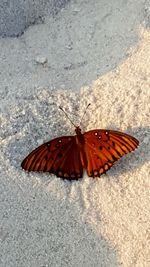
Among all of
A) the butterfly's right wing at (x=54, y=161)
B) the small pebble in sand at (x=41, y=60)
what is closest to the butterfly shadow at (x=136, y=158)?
the butterfly's right wing at (x=54, y=161)

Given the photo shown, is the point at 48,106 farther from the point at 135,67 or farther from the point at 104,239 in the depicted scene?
the point at 104,239

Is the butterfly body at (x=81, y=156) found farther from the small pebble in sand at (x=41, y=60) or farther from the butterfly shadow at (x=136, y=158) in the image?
the small pebble in sand at (x=41, y=60)

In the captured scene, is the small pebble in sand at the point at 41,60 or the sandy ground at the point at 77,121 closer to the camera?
the sandy ground at the point at 77,121

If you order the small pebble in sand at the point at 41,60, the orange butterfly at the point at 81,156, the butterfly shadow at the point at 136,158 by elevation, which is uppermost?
the small pebble in sand at the point at 41,60

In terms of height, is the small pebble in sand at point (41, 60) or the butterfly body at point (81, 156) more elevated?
the small pebble in sand at point (41, 60)

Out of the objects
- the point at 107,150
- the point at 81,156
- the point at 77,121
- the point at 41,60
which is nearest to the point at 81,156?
the point at 81,156

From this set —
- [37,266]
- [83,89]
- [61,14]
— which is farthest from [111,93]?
[37,266]

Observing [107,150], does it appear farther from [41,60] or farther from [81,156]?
[41,60]
